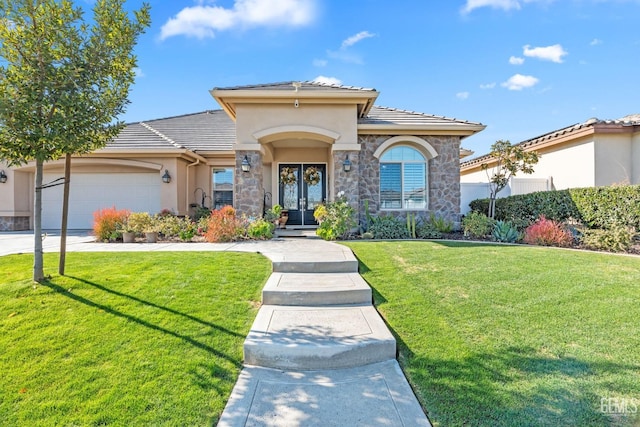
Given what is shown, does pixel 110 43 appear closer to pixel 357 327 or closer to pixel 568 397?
pixel 357 327

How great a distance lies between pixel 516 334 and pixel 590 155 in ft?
36.8

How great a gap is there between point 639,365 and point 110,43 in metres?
8.05

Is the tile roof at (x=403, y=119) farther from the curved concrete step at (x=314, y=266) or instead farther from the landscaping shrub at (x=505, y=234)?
the curved concrete step at (x=314, y=266)

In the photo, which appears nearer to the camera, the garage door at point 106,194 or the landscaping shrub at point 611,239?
the landscaping shrub at point 611,239

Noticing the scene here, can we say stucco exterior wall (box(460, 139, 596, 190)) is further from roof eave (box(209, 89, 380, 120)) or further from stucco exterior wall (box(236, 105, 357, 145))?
stucco exterior wall (box(236, 105, 357, 145))

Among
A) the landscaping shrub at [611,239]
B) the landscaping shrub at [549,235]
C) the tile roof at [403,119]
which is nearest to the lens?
the landscaping shrub at [611,239]

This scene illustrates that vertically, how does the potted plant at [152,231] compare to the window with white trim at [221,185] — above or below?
below

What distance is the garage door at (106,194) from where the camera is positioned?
46.2ft

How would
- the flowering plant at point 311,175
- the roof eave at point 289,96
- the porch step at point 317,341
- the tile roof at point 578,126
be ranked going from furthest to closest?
the flowering plant at point 311,175, the tile roof at point 578,126, the roof eave at point 289,96, the porch step at point 317,341

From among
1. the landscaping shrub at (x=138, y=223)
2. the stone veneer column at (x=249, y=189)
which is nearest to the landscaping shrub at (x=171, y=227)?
the landscaping shrub at (x=138, y=223)

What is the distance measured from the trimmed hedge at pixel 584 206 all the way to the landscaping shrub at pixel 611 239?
12.8 inches

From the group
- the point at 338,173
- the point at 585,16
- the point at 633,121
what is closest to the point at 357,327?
the point at 338,173

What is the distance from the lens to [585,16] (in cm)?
1022

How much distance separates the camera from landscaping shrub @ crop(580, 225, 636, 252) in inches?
307
